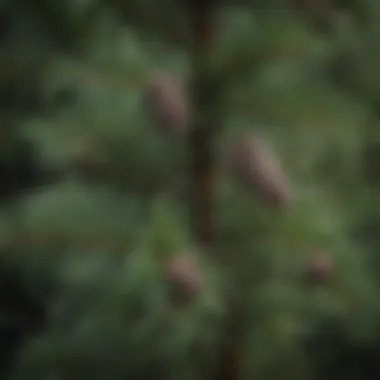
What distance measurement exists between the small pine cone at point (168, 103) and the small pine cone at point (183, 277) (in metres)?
0.11

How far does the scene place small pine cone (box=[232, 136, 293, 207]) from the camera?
64 cm

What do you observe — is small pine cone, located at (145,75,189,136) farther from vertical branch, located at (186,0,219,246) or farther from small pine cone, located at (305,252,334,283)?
small pine cone, located at (305,252,334,283)

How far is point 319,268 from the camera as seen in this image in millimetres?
733

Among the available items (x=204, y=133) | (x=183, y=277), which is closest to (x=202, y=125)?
(x=204, y=133)

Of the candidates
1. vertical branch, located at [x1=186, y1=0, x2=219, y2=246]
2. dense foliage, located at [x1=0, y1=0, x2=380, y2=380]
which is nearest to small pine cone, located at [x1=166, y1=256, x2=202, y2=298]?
dense foliage, located at [x1=0, y1=0, x2=380, y2=380]

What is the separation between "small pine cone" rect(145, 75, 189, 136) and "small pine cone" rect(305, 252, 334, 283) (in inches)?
6.2

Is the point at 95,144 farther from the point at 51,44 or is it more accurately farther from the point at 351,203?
the point at 351,203

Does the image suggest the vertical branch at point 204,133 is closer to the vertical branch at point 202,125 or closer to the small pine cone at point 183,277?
the vertical branch at point 202,125

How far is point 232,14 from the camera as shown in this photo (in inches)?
27.6

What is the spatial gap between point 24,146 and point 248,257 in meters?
0.40

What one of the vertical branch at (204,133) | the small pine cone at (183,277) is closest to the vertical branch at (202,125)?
the vertical branch at (204,133)

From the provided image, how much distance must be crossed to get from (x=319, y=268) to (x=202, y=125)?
16cm

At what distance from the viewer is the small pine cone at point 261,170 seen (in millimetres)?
642

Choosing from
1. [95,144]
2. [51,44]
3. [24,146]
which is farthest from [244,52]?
[24,146]
